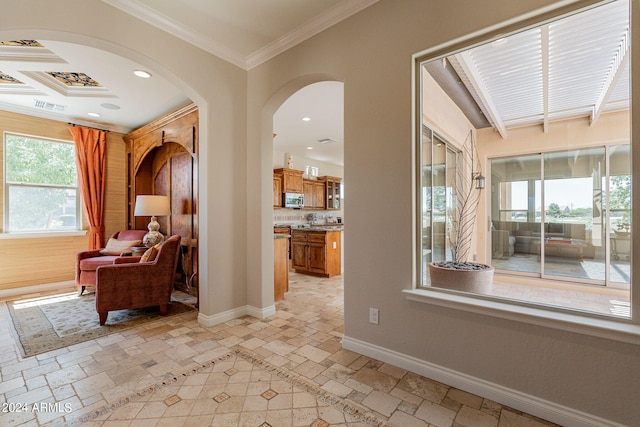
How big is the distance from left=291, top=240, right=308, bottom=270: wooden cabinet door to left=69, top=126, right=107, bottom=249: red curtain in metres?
3.56

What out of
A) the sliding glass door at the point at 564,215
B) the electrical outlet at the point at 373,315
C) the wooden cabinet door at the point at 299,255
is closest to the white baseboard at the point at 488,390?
the electrical outlet at the point at 373,315

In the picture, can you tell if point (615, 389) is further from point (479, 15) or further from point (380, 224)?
point (479, 15)

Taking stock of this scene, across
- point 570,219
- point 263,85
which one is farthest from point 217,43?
point 570,219

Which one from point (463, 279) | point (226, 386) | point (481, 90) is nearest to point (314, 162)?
point (481, 90)

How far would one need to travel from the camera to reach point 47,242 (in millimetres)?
4648

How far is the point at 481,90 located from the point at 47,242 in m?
6.70

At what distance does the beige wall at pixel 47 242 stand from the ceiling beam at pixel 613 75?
22.4ft

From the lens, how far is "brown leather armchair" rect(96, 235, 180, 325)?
308cm

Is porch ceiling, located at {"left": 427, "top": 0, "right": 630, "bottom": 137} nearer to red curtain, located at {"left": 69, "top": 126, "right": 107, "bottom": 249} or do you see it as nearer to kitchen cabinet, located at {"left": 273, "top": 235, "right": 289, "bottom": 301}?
kitchen cabinet, located at {"left": 273, "top": 235, "right": 289, "bottom": 301}

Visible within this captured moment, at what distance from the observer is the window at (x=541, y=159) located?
1.74 meters

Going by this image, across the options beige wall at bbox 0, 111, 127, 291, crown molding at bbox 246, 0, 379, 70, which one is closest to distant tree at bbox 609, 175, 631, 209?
crown molding at bbox 246, 0, 379, 70

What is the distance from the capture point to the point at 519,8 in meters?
1.74

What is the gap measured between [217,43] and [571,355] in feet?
12.9

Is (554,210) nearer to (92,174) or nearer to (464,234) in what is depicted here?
(464,234)
